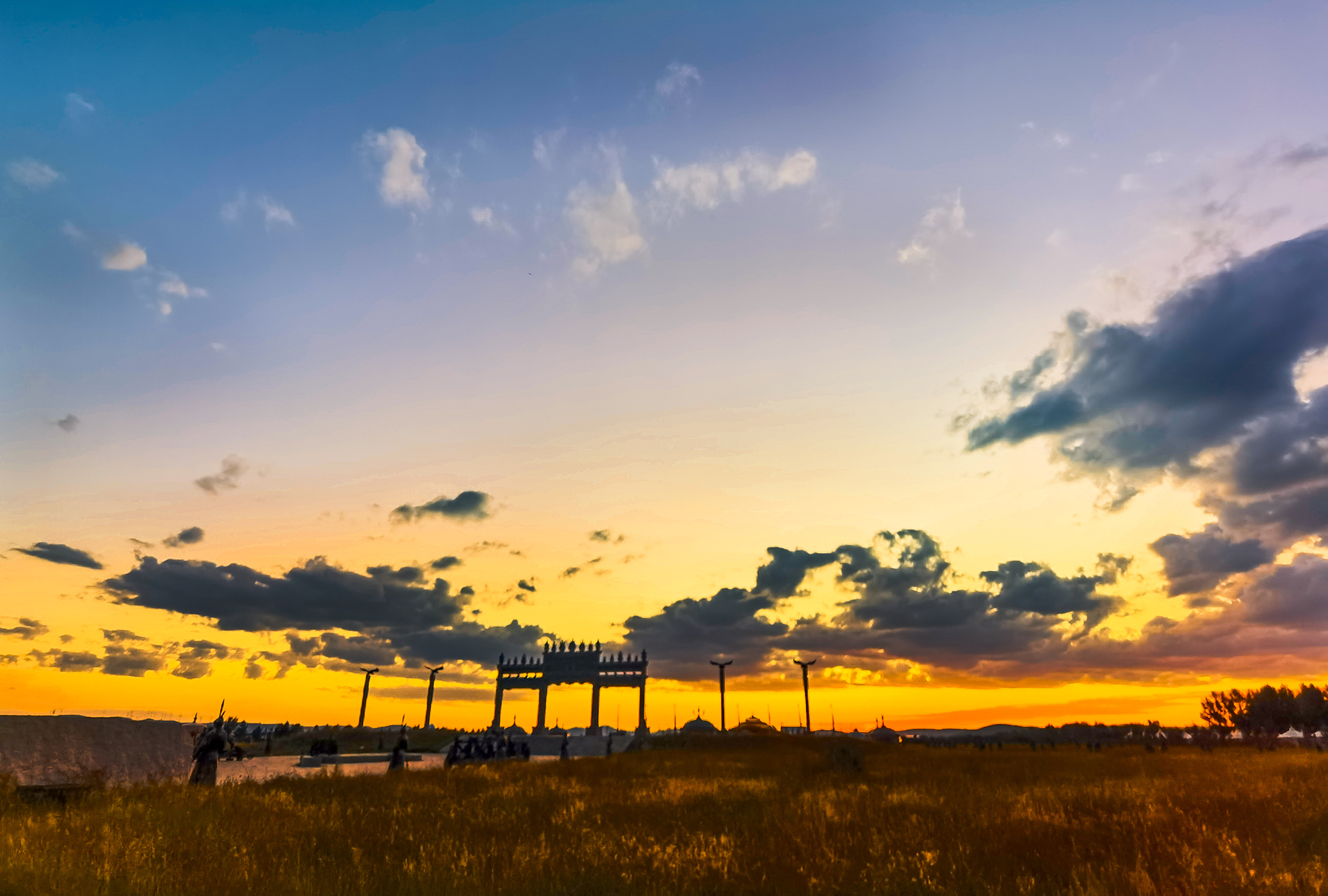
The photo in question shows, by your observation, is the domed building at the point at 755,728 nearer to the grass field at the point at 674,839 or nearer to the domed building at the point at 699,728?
the domed building at the point at 699,728

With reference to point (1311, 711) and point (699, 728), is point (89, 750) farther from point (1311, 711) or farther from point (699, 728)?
point (1311, 711)

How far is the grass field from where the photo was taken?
21.9ft

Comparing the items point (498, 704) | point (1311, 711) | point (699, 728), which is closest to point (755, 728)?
point (699, 728)

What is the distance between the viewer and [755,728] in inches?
2132

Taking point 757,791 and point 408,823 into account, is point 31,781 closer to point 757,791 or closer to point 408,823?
point 408,823

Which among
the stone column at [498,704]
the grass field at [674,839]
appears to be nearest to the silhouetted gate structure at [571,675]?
the stone column at [498,704]

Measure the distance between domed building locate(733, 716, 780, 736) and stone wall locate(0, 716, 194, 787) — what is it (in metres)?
39.9

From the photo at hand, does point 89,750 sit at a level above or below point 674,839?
above

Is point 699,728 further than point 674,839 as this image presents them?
Yes

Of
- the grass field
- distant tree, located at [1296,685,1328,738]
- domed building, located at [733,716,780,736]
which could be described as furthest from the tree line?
the grass field

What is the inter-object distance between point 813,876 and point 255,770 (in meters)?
24.2

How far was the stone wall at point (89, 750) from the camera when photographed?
12102mm

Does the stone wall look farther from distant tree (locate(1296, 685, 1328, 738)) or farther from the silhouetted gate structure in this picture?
distant tree (locate(1296, 685, 1328, 738))

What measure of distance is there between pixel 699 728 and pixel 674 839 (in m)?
52.4
